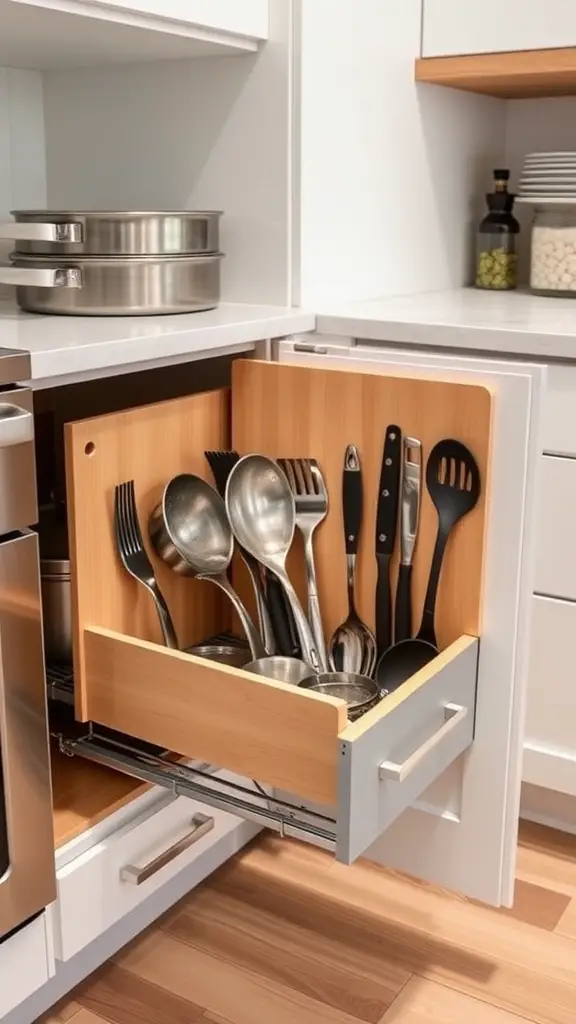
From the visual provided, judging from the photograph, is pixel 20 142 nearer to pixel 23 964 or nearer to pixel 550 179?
pixel 550 179

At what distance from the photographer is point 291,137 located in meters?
1.47

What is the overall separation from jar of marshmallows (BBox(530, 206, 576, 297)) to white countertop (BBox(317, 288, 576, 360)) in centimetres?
13

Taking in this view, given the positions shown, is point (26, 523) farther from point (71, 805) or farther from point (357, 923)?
point (357, 923)

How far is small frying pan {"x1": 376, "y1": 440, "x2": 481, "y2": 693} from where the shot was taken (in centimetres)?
115

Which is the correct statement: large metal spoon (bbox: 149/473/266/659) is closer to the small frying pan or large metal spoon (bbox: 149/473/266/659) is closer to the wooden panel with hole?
the wooden panel with hole

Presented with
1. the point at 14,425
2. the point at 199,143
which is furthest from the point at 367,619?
the point at 199,143

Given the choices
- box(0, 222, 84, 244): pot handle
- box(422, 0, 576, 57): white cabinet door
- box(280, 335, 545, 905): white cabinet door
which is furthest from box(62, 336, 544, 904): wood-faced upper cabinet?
box(422, 0, 576, 57): white cabinet door

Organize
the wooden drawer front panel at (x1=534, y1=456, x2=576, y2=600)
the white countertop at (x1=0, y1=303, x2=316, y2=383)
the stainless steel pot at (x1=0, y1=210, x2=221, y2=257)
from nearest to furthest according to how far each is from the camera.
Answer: the white countertop at (x1=0, y1=303, x2=316, y2=383)
the stainless steel pot at (x1=0, y1=210, x2=221, y2=257)
the wooden drawer front panel at (x1=534, y1=456, x2=576, y2=600)

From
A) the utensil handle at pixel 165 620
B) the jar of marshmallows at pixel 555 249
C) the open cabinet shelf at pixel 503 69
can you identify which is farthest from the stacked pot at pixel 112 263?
the jar of marshmallows at pixel 555 249

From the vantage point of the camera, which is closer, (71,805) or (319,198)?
(71,805)

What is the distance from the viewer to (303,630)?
4.07ft

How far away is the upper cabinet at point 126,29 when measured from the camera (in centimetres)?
125

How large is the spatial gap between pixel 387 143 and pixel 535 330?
498 mm

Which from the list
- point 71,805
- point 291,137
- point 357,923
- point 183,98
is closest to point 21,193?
point 183,98
